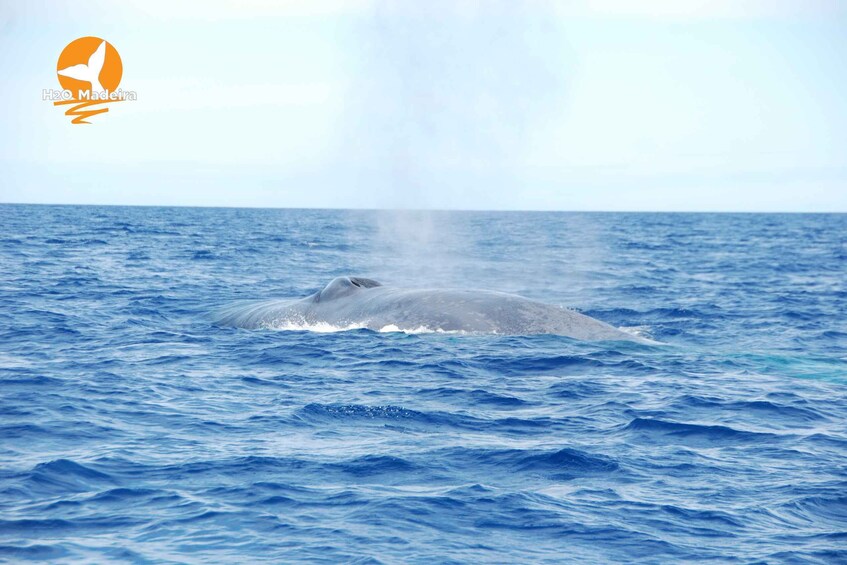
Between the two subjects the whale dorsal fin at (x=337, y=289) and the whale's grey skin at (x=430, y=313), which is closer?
the whale's grey skin at (x=430, y=313)

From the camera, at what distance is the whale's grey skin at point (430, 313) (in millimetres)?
17062

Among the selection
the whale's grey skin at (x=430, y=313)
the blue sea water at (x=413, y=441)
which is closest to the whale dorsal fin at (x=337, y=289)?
the whale's grey skin at (x=430, y=313)

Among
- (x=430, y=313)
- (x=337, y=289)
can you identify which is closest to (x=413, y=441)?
(x=430, y=313)

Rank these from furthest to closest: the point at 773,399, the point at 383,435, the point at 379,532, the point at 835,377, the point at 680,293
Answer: the point at 680,293
the point at 835,377
the point at 773,399
the point at 383,435
the point at 379,532

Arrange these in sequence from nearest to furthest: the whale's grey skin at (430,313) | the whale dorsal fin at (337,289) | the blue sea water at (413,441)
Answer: the blue sea water at (413,441), the whale's grey skin at (430,313), the whale dorsal fin at (337,289)

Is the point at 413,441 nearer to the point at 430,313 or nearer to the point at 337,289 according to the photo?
the point at 430,313

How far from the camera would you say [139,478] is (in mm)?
8773

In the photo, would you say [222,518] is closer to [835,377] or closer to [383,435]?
[383,435]

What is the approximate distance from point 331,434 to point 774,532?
15.8 feet

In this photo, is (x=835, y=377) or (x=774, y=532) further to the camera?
(x=835, y=377)

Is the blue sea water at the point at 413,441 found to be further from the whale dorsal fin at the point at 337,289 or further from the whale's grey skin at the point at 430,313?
the whale dorsal fin at the point at 337,289

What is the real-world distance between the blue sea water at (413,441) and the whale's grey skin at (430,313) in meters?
0.44

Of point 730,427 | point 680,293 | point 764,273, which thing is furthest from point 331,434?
point 764,273

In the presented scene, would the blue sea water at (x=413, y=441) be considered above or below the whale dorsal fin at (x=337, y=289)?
below
